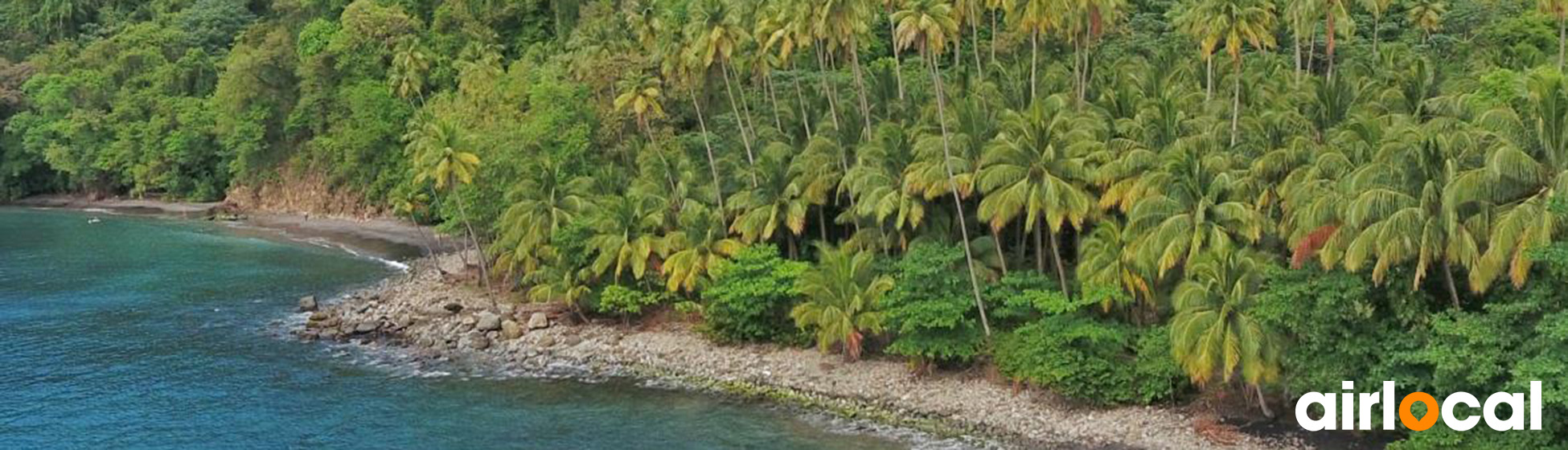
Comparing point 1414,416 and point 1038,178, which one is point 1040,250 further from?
point 1414,416

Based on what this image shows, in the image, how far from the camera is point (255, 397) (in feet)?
130

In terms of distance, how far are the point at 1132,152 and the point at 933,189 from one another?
609 cm

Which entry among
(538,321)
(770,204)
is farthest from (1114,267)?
(538,321)

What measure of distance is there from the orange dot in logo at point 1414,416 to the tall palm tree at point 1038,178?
10.4 meters

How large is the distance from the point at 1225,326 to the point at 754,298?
1718 cm

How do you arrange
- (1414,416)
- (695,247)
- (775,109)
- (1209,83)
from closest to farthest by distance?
1. (1414,416)
2. (1209,83)
3. (695,247)
4. (775,109)

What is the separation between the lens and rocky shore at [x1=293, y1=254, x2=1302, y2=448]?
32.4 meters

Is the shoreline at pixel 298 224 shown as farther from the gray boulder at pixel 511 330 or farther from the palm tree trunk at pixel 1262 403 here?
the palm tree trunk at pixel 1262 403

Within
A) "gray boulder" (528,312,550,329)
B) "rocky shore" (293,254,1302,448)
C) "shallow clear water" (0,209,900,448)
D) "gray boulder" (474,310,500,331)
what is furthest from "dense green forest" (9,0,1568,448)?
"shallow clear water" (0,209,900,448)

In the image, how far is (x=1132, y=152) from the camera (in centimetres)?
3562

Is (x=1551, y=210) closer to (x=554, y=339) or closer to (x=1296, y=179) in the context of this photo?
(x=1296, y=179)

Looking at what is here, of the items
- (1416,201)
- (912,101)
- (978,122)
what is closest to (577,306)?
(912,101)

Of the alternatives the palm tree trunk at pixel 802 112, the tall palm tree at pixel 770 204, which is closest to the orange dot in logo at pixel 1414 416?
the tall palm tree at pixel 770 204

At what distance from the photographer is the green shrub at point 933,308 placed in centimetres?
3650
